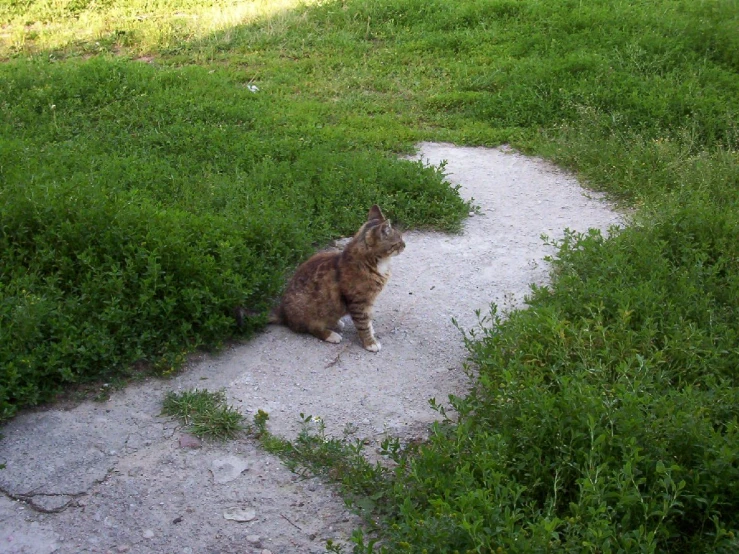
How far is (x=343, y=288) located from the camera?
6.52 meters

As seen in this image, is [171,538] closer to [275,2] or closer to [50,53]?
[50,53]

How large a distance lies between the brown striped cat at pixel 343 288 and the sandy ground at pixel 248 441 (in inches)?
6.0

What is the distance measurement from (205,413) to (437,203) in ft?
12.3

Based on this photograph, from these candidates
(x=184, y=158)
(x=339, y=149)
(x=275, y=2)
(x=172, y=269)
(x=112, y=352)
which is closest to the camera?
(x=112, y=352)

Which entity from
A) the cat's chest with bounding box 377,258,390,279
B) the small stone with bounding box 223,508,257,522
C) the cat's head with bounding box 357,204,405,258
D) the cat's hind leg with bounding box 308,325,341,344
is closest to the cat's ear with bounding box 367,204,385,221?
the cat's head with bounding box 357,204,405,258

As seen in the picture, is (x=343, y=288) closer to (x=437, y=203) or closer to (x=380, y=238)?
(x=380, y=238)

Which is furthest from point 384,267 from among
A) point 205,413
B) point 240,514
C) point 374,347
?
point 240,514

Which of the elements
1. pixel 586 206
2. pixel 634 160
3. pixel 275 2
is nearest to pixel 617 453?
pixel 586 206

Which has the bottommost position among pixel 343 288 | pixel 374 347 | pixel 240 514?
pixel 374 347

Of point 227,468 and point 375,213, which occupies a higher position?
point 375,213

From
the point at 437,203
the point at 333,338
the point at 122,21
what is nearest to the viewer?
the point at 333,338

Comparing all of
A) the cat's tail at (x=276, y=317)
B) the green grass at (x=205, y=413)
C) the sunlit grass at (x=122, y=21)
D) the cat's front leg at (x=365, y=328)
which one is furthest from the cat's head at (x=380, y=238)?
the sunlit grass at (x=122, y=21)

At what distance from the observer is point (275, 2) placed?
51.6 ft

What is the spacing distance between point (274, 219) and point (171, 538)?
326 cm
